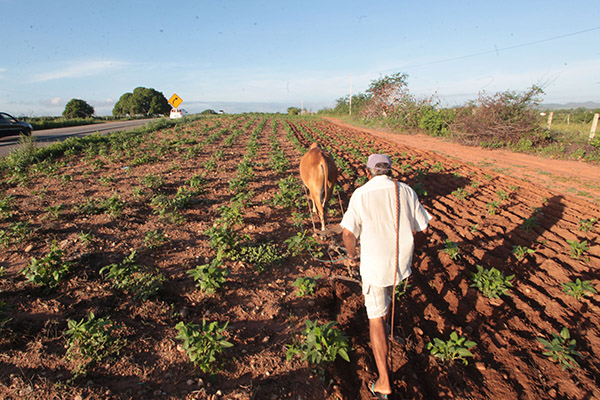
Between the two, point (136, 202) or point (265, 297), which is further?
point (136, 202)

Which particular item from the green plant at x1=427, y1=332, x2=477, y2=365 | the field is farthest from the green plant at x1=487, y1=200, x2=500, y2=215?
the green plant at x1=427, y1=332, x2=477, y2=365

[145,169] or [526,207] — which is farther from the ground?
[145,169]

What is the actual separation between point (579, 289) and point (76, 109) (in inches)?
2587

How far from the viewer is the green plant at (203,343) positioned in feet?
8.63

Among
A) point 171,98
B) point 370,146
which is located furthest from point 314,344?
point 171,98

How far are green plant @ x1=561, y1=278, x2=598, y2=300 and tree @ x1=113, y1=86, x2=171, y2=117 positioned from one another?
79.0 m

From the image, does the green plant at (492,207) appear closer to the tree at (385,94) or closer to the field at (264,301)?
the field at (264,301)

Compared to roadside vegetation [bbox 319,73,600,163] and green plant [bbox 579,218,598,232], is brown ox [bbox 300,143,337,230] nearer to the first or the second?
green plant [bbox 579,218,598,232]

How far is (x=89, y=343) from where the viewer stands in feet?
9.50

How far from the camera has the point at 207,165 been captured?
372 inches

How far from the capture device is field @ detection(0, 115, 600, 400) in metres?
2.72

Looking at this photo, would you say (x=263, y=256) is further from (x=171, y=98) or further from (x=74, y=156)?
(x=171, y=98)

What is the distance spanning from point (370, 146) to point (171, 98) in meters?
17.6

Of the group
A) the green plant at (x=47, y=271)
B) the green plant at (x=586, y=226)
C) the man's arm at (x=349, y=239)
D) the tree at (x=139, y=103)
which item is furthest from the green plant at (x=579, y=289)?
the tree at (x=139, y=103)
